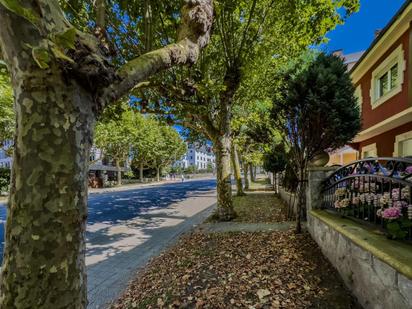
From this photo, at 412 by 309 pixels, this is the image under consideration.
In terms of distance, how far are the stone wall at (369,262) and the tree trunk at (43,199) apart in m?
2.86

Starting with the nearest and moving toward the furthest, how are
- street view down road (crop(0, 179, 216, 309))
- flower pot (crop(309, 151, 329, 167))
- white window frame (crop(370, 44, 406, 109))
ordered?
street view down road (crop(0, 179, 216, 309)) < flower pot (crop(309, 151, 329, 167)) < white window frame (crop(370, 44, 406, 109))

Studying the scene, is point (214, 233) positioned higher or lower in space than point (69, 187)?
lower

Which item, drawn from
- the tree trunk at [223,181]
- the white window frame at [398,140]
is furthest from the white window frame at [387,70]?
the tree trunk at [223,181]

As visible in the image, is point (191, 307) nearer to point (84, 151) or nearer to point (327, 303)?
point (327, 303)

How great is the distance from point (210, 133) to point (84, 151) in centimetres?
697

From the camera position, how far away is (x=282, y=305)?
308 cm

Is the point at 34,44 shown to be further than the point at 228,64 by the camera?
No

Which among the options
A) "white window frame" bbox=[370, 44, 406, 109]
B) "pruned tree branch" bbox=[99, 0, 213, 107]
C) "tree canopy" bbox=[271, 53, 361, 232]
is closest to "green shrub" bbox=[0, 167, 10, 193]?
"pruned tree branch" bbox=[99, 0, 213, 107]

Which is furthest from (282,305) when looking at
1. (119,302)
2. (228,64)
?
(228,64)

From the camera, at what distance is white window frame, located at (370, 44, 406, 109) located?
757 cm

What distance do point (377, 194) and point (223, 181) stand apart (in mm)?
5296

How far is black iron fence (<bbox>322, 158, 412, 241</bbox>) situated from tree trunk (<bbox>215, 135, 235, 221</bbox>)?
3.78 m

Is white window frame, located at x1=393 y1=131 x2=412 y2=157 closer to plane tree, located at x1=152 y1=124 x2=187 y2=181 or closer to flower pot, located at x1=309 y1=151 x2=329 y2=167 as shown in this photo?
flower pot, located at x1=309 y1=151 x2=329 y2=167

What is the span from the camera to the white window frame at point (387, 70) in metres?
7.57
